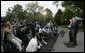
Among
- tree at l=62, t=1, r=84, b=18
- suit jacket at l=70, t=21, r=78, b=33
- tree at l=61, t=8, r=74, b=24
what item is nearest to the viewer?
suit jacket at l=70, t=21, r=78, b=33

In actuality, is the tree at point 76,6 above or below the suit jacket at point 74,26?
above

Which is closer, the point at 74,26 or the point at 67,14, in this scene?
the point at 74,26

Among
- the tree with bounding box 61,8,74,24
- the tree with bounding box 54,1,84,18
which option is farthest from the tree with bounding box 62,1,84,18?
the tree with bounding box 61,8,74,24

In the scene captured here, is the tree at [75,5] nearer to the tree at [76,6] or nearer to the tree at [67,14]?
the tree at [76,6]

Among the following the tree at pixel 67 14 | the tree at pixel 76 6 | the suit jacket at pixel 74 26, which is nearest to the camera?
the suit jacket at pixel 74 26

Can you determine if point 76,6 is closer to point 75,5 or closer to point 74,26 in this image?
point 75,5

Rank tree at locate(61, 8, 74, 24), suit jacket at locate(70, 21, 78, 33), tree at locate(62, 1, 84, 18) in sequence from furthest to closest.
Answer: tree at locate(61, 8, 74, 24) < tree at locate(62, 1, 84, 18) < suit jacket at locate(70, 21, 78, 33)

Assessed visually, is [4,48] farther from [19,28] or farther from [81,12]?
[81,12]

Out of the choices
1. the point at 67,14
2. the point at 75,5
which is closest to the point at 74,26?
the point at 75,5

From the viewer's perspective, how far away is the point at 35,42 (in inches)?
264

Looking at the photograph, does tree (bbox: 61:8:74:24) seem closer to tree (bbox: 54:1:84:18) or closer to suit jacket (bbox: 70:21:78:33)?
tree (bbox: 54:1:84:18)

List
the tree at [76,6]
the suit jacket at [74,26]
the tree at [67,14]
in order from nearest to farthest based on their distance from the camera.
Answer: the suit jacket at [74,26]
the tree at [76,6]
the tree at [67,14]

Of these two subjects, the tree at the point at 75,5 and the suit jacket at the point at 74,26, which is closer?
the suit jacket at the point at 74,26

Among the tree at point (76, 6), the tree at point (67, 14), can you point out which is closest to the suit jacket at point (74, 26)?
the tree at point (76, 6)
